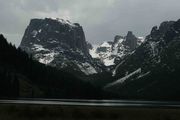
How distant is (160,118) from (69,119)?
486 inches

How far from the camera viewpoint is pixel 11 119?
47344 mm

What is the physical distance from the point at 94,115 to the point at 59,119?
8.69m

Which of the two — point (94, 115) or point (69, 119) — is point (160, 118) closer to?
point (94, 115)

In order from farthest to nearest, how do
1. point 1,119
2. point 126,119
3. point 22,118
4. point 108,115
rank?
point 108,115 < point 126,119 < point 22,118 < point 1,119

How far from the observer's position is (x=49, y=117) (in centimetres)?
5162

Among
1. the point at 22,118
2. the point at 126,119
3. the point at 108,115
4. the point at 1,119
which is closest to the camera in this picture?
the point at 1,119

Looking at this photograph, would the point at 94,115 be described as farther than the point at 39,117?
Yes

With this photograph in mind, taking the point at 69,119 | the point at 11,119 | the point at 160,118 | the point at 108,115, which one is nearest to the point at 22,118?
the point at 11,119

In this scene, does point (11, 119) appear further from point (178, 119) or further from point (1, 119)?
point (178, 119)

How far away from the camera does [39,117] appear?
168ft

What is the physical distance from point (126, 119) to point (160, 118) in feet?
16.2

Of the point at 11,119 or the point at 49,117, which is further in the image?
the point at 49,117

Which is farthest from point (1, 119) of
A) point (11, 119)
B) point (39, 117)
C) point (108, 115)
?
Result: point (108, 115)

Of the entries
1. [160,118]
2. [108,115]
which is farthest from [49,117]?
[160,118]
